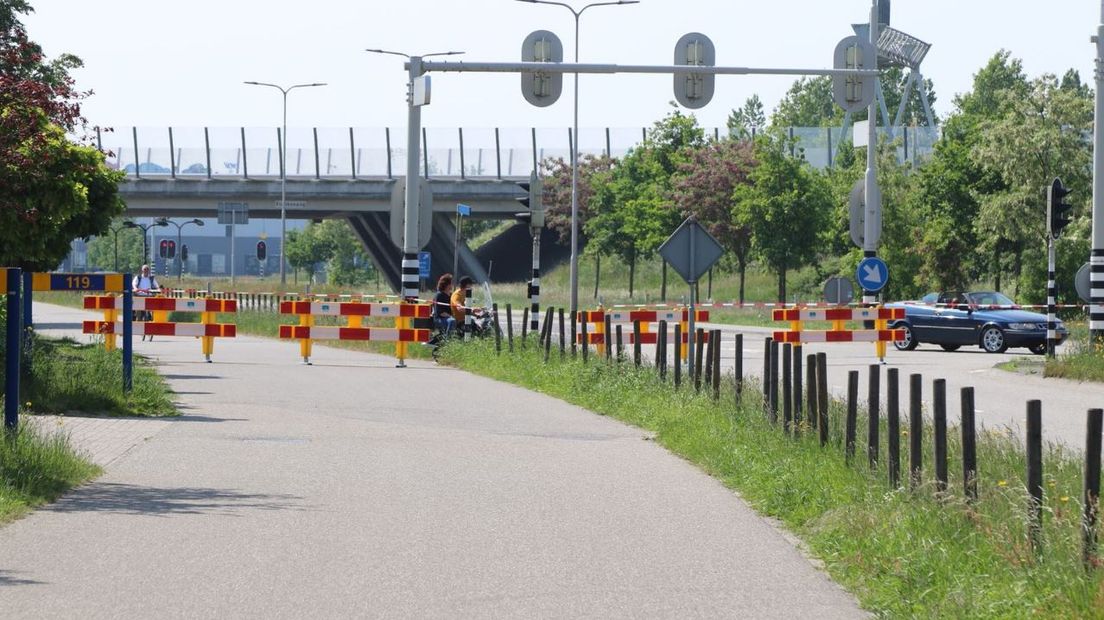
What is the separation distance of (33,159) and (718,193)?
182 ft

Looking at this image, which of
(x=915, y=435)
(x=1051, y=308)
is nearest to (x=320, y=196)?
(x=1051, y=308)

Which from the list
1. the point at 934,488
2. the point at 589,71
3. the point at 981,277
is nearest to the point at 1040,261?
the point at 981,277

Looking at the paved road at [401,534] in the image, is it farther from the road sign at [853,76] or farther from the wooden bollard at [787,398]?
the road sign at [853,76]

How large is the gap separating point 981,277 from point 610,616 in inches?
2422

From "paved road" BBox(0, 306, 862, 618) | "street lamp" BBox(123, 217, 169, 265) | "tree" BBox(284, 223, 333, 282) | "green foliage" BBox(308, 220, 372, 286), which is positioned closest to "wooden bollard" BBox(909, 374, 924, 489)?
"paved road" BBox(0, 306, 862, 618)

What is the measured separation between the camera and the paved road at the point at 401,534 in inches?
293

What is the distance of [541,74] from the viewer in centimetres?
2694

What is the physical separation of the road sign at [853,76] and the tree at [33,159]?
12.3m

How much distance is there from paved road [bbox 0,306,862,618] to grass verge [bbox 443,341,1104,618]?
23 cm

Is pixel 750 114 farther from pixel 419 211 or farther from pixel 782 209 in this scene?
pixel 419 211

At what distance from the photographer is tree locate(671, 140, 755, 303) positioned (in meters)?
66.0

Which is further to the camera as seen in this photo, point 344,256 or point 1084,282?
point 344,256

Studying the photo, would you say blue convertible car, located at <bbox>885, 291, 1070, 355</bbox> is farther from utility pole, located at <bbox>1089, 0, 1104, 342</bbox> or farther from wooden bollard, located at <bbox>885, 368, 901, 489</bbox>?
wooden bollard, located at <bbox>885, 368, 901, 489</bbox>

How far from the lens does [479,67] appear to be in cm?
2691
